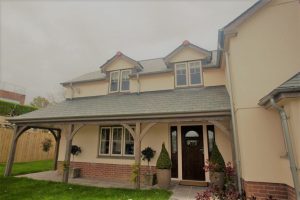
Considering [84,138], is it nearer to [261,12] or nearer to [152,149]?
[152,149]

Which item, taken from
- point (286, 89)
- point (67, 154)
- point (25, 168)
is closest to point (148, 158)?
point (67, 154)

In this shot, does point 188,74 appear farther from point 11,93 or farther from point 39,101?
point 39,101

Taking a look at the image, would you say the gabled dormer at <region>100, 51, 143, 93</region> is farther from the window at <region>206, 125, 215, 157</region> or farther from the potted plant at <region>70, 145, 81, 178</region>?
the window at <region>206, 125, 215, 157</region>

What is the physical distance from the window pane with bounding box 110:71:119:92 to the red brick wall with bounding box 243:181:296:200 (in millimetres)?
8885

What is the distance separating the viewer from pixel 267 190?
5.29 meters

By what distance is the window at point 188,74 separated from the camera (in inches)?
404

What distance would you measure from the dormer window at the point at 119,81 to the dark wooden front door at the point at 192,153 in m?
4.65

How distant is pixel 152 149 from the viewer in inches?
377

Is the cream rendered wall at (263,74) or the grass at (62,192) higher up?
the cream rendered wall at (263,74)

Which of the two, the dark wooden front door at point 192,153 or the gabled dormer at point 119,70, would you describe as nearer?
the dark wooden front door at point 192,153

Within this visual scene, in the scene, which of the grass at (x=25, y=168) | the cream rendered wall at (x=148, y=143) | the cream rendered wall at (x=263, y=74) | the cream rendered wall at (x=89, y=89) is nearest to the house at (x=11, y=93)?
the grass at (x=25, y=168)

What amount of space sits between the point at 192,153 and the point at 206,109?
10.2 ft

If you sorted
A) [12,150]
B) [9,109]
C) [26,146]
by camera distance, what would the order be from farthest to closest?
[9,109]
[26,146]
[12,150]

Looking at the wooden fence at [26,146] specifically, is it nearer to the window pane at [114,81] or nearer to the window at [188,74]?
the window pane at [114,81]
